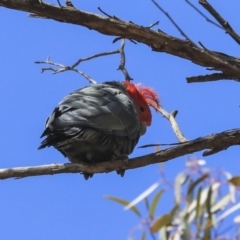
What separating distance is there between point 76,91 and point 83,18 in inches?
90.7

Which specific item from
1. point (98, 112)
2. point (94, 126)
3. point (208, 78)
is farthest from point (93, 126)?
point (208, 78)

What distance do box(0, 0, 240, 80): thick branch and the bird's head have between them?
107 inches

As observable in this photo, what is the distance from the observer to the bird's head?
548 cm

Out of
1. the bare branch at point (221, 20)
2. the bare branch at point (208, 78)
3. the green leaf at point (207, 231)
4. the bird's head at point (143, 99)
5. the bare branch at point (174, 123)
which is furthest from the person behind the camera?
the bird's head at point (143, 99)

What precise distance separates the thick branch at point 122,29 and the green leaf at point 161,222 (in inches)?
35.9

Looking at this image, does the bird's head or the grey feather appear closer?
the grey feather

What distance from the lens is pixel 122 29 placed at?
270 cm

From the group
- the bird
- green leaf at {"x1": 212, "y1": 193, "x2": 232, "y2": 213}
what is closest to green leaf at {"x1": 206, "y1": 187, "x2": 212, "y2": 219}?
green leaf at {"x1": 212, "y1": 193, "x2": 232, "y2": 213}

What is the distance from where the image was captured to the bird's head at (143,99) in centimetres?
548

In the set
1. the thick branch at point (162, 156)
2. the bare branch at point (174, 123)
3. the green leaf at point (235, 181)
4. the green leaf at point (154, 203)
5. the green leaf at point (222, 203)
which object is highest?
the bare branch at point (174, 123)

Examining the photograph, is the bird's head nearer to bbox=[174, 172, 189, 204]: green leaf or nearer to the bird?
the bird

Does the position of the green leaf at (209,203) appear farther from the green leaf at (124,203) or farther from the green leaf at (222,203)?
the green leaf at (124,203)

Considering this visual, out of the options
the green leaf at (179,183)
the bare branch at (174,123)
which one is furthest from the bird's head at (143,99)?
the green leaf at (179,183)

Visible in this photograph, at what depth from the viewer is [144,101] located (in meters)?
5.68
